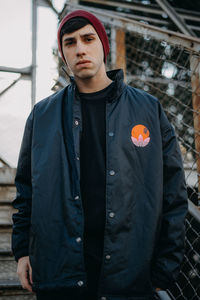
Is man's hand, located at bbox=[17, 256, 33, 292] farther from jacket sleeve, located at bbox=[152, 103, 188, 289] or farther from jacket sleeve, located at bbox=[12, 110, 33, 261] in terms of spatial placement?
jacket sleeve, located at bbox=[152, 103, 188, 289]

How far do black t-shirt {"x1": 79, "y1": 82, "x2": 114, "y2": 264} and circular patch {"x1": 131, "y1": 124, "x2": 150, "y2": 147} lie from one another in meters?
0.16

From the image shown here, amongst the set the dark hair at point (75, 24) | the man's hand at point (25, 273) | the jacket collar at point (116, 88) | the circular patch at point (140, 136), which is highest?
the dark hair at point (75, 24)

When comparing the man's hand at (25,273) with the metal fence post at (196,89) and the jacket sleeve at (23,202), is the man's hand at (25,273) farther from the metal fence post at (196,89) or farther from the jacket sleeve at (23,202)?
the metal fence post at (196,89)

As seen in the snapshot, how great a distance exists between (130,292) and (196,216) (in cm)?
89

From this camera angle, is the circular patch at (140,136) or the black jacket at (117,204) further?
the circular patch at (140,136)

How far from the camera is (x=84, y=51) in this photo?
1.57m

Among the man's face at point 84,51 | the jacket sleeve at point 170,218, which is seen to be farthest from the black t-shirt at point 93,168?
the jacket sleeve at point 170,218

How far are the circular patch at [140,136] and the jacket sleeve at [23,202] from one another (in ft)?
1.92

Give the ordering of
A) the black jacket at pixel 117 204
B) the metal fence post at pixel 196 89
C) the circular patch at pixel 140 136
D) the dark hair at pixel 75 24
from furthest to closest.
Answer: the metal fence post at pixel 196 89 → the dark hair at pixel 75 24 → the circular patch at pixel 140 136 → the black jacket at pixel 117 204

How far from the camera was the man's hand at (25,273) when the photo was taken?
1.50m

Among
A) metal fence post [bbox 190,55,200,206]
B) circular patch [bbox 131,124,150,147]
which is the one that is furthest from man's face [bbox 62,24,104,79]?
metal fence post [bbox 190,55,200,206]

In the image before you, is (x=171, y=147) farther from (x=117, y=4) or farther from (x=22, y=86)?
(x=117, y=4)

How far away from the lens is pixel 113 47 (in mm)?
5035

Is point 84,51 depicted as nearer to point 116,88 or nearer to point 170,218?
point 116,88
